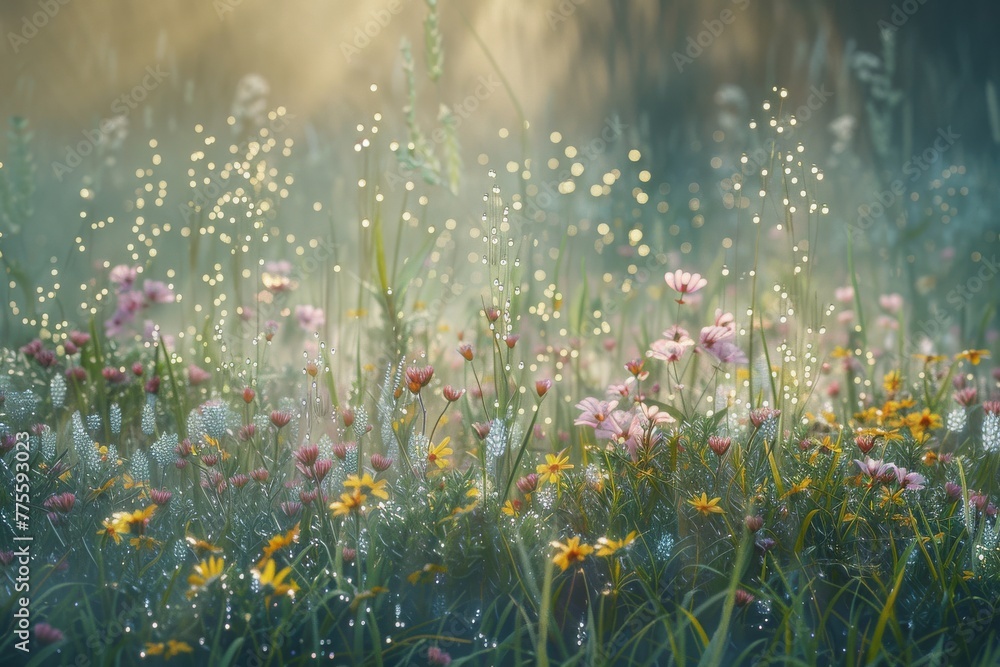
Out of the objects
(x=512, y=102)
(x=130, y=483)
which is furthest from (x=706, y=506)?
(x=512, y=102)

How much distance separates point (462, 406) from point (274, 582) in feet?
3.37

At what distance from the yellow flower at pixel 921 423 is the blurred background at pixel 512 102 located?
1255mm

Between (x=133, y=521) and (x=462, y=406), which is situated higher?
(x=462, y=406)

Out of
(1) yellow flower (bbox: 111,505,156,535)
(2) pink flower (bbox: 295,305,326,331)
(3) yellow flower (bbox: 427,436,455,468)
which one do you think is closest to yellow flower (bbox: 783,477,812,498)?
(3) yellow flower (bbox: 427,436,455,468)

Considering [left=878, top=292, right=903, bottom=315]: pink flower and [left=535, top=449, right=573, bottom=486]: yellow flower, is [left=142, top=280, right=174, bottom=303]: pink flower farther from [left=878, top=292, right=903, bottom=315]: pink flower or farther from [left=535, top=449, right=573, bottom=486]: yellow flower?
[left=878, top=292, right=903, bottom=315]: pink flower

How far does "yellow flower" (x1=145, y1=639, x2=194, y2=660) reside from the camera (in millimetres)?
1259

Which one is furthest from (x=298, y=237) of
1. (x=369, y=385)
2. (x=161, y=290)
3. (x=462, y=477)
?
(x=462, y=477)

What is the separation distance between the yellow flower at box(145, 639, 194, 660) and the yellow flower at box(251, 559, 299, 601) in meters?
0.15

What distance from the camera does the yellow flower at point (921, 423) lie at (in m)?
1.81

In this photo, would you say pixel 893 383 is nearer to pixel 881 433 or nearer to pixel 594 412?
pixel 881 433

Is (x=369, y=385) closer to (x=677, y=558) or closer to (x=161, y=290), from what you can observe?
(x=161, y=290)

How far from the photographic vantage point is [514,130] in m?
3.80

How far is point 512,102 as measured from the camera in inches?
107

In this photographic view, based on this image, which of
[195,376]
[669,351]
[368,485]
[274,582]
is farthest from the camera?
[195,376]
